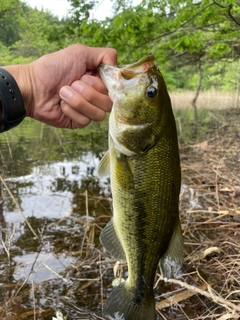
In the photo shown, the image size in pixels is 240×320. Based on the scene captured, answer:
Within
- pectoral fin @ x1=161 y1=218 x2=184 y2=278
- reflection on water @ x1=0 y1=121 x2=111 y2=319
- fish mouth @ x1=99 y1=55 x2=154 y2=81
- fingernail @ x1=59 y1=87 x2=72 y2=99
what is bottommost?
reflection on water @ x1=0 y1=121 x2=111 y2=319

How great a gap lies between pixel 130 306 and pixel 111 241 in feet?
1.39

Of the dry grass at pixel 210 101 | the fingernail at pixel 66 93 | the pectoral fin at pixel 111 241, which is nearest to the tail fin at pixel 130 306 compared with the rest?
the pectoral fin at pixel 111 241

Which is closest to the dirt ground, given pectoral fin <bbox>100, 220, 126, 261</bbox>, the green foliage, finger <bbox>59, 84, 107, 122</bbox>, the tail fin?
the tail fin

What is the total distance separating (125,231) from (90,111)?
0.78 metres

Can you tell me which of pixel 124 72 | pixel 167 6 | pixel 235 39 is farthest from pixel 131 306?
pixel 235 39

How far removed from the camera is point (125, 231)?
2059mm

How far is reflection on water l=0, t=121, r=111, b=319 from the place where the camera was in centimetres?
324

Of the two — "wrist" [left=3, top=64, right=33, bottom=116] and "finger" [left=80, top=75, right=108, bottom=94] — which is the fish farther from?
"wrist" [left=3, top=64, right=33, bottom=116]

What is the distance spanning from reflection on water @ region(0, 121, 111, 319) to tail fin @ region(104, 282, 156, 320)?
99 centimetres

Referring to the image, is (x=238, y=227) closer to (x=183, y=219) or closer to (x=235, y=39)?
(x=183, y=219)

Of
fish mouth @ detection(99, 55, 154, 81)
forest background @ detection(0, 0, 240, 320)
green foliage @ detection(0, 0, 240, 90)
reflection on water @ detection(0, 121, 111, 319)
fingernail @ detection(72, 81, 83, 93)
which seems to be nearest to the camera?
fish mouth @ detection(99, 55, 154, 81)

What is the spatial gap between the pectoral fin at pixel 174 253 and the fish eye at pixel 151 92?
75 cm

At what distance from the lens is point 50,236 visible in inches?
175

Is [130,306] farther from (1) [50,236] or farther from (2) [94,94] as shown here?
(1) [50,236]
